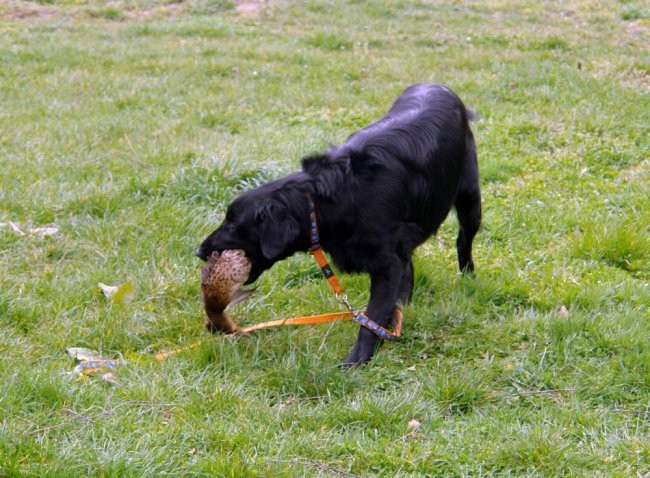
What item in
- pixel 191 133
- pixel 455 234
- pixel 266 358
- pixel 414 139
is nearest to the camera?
pixel 266 358

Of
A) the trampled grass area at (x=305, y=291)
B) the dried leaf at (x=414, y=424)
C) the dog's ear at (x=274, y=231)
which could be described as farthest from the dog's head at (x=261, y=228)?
the dried leaf at (x=414, y=424)

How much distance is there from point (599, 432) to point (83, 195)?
4.15 meters

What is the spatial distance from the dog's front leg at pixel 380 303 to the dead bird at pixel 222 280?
0.69 metres

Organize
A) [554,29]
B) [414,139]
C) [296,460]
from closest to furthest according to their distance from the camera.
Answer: [296,460]
[414,139]
[554,29]

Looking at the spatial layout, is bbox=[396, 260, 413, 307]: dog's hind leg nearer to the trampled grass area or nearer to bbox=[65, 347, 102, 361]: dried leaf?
the trampled grass area

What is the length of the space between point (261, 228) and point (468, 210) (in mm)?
1648

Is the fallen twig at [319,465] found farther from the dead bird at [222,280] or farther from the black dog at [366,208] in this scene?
the dead bird at [222,280]

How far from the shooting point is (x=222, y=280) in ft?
13.1

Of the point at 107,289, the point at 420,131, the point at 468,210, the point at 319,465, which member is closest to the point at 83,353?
the point at 107,289

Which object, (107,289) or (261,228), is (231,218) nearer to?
(261,228)

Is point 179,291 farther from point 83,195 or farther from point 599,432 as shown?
point 599,432

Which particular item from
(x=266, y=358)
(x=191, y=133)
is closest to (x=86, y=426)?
(x=266, y=358)

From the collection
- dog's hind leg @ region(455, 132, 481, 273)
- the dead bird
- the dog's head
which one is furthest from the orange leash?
dog's hind leg @ region(455, 132, 481, 273)

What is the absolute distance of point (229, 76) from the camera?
34.3 feet
